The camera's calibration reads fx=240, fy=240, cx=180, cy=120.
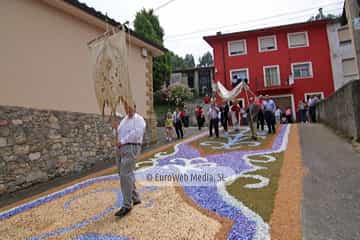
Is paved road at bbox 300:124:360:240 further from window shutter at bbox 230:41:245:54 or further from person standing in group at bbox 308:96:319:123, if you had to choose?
window shutter at bbox 230:41:245:54

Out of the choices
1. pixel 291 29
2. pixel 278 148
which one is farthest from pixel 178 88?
pixel 278 148

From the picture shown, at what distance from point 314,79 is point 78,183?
80.4 feet

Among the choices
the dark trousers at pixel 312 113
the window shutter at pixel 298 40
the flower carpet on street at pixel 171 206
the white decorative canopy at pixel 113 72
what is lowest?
the flower carpet on street at pixel 171 206

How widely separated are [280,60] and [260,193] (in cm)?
2358

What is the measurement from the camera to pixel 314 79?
23.9 meters

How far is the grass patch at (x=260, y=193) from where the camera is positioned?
3.64 m

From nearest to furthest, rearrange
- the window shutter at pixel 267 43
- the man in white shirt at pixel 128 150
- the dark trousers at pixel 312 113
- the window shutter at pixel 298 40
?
the man in white shirt at pixel 128 150 < the dark trousers at pixel 312 113 < the window shutter at pixel 298 40 < the window shutter at pixel 267 43

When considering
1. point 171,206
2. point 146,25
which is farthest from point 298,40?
point 171,206

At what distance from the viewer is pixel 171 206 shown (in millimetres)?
4074

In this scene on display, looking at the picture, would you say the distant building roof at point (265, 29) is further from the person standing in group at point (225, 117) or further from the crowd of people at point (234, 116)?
the person standing in group at point (225, 117)

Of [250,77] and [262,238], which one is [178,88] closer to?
[250,77]

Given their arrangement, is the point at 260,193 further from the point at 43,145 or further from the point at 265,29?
the point at 265,29

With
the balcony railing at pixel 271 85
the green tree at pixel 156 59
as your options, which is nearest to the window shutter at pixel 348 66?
the balcony railing at pixel 271 85

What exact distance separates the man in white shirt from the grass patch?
6.08 feet
